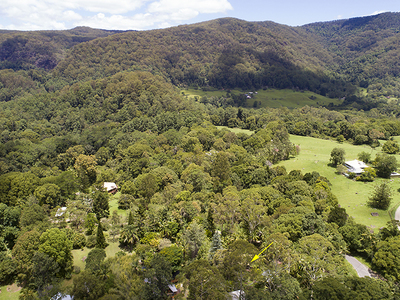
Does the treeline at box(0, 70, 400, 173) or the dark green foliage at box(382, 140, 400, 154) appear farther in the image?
the treeline at box(0, 70, 400, 173)

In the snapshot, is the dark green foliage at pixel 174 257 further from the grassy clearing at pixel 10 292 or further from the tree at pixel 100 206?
the tree at pixel 100 206

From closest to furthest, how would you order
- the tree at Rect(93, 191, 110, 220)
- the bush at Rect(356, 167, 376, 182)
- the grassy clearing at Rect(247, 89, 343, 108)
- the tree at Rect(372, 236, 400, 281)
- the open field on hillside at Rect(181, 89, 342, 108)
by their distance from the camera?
the tree at Rect(372, 236, 400, 281) < the tree at Rect(93, 191, 110, 220) < the bush at Rect(356, 167, 376, 182) < the grassy clearing at Rect(247, 89, 343, 108) < the open field on hillside at Rect(181, 89, 342, 108)

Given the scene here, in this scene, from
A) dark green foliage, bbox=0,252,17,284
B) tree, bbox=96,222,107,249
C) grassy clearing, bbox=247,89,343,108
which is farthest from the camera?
grassy clearing, bbox=247,89,343,108

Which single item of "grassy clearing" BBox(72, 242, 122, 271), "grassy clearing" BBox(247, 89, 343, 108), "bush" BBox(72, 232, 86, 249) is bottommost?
"grassy clearing" BBox(72, 242, 122, 271)

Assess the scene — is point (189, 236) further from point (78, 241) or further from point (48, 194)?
point (48, 194)

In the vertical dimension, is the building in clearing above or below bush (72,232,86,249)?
above

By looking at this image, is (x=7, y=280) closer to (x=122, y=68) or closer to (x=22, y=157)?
(x=22, y=157)

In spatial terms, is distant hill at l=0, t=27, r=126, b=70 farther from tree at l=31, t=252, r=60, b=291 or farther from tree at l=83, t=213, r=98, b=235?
tree at l=31, t=252, r=60, b=291

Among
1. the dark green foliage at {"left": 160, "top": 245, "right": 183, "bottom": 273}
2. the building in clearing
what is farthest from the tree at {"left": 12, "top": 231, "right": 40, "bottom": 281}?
the building in clearing
